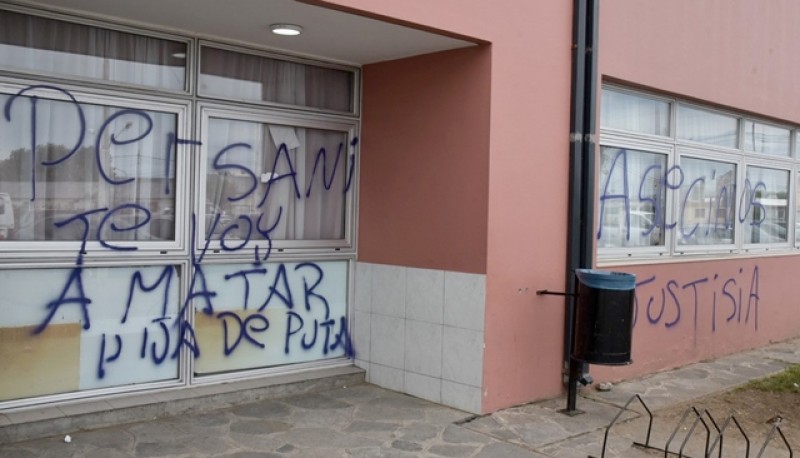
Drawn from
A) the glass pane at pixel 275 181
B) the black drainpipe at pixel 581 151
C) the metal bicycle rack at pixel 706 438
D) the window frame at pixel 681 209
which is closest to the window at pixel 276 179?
the glass pane at pixel 275 181

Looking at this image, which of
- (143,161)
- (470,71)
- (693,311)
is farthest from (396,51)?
(693,311)

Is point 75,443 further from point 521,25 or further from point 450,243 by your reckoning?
point 521,25

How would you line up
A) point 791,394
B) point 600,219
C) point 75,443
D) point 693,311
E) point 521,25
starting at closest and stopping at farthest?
point 75,443
point 521,25
point 791,394
point 600,219
point 693,311

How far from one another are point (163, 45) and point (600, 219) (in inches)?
170

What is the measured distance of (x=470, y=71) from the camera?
6262 millimetres

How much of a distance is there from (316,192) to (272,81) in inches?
41.1

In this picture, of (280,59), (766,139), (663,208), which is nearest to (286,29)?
(280,59)

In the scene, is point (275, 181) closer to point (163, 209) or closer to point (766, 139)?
point (163, 209)

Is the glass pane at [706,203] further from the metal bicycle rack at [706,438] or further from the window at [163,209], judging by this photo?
the window at [163,209]

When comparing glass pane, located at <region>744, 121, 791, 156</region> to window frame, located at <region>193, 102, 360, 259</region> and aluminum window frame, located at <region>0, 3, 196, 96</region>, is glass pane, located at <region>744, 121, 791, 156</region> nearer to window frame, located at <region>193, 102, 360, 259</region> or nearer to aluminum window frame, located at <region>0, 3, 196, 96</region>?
window frame, located at <region>193, 102, 360, 259</region>

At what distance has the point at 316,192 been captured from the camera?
697 cm

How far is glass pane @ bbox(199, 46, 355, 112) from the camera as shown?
20.7 ft

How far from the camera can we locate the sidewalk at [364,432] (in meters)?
5.21

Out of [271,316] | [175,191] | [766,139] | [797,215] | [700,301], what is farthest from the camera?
[797,215]
